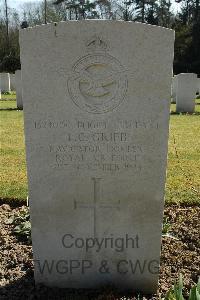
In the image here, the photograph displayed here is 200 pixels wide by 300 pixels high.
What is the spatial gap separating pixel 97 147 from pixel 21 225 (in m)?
1.58

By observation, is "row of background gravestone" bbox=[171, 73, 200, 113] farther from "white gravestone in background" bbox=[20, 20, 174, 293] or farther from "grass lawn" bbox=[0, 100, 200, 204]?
"white gravestone in background" bbox=[20, 20, 174, 293]

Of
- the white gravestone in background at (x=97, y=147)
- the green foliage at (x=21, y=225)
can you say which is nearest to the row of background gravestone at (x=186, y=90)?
the green foliage at (x=21, y=225)

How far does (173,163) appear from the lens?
690cm

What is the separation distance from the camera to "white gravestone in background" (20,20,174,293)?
9.18 ft

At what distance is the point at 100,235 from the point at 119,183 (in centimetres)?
45

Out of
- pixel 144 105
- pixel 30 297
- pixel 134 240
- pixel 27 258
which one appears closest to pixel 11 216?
pixel 27 258

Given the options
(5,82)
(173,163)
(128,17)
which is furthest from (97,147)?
(128,17)

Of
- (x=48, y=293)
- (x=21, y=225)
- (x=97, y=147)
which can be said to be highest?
(x=97, y=147)

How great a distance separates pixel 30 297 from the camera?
312 centimetres

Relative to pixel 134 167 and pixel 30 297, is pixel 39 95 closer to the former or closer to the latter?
pixel 134 167

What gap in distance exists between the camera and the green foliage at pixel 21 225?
4019 mm

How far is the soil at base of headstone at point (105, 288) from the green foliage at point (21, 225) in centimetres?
5

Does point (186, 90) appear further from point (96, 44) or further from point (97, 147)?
point (96, 44)

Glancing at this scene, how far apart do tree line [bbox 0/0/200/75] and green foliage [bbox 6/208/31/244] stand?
3276 centimetres
